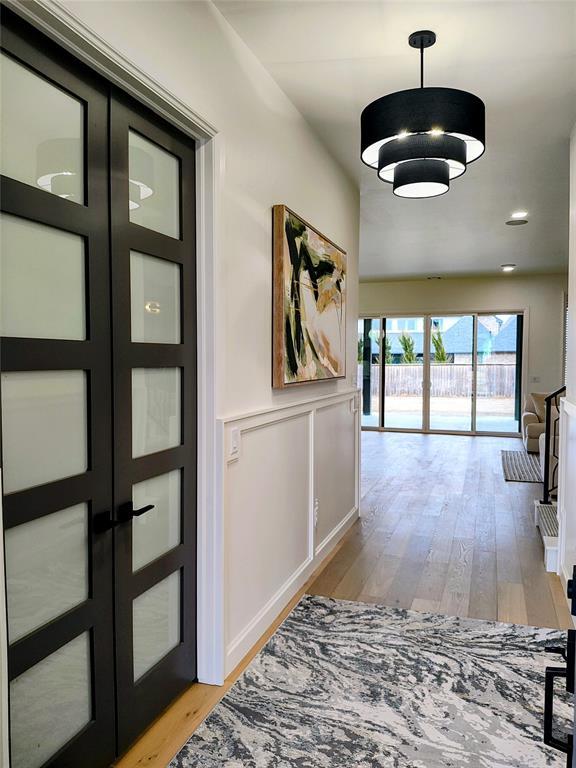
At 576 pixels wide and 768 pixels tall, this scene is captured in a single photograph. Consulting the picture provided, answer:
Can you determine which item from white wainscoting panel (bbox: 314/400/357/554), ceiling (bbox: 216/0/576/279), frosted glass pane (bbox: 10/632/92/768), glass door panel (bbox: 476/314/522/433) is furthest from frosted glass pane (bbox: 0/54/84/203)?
glass door panel (bbox: 476/314/522/433)

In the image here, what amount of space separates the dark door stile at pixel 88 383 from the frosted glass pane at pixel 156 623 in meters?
0.16

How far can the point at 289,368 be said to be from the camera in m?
2.97

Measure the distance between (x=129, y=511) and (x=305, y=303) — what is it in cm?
177

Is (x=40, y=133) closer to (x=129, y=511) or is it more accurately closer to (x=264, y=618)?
(x=129, y=511)

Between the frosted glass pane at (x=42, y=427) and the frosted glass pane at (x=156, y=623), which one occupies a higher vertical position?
the frosted glass pane at (x=42, y=427)

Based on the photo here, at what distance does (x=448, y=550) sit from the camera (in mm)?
3982

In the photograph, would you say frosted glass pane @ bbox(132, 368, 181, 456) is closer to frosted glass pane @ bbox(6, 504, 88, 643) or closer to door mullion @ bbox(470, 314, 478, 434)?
frosted glass pane @ bbox(6, 504, 88, 643)

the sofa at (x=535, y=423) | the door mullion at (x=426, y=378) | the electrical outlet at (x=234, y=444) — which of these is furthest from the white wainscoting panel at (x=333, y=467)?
the door mullion at (x=426, y=378)

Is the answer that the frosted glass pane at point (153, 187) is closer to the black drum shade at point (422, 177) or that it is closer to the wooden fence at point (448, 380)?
the black drum shade at point (422, 177)

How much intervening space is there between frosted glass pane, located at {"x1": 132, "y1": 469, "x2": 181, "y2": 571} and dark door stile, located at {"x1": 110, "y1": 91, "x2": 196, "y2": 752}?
3cm

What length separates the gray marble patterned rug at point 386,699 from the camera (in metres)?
1.88

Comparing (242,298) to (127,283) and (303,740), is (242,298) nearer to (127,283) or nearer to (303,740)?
(127,283)

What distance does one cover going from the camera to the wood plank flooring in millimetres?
3145

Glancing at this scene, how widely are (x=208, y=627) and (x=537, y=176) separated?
3.93 m
